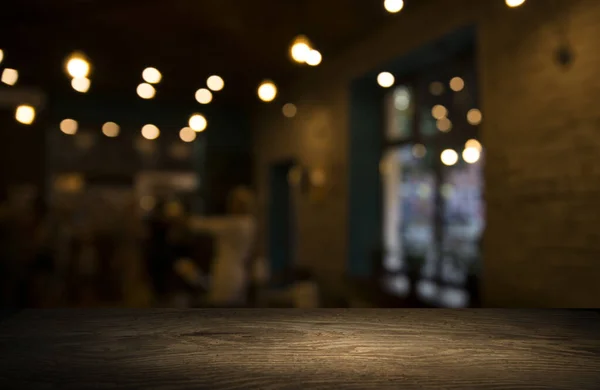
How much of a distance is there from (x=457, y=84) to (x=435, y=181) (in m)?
0.88

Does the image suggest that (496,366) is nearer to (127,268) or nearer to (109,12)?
(109,12)

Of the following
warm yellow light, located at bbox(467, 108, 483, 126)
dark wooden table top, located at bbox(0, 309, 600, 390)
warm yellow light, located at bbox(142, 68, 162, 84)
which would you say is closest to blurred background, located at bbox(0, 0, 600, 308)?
warm yellow light, located at bbox(467, 108, 483, 126)

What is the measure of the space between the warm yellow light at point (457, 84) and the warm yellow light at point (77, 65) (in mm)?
2968

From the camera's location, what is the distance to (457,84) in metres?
4.91

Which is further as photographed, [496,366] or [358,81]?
[358,81]

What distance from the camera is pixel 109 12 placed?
5004 millimetres

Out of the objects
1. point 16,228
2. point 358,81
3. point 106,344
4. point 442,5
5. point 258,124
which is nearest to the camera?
point 106,344

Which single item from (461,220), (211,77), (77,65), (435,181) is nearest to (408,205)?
(435,181)

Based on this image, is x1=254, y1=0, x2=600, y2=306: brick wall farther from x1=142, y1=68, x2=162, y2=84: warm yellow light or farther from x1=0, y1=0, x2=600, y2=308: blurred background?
x1=142, y1=68, x2=162, y2=84: warm yellow light

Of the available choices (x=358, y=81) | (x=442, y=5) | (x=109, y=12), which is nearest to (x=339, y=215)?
(x=358, y=81)

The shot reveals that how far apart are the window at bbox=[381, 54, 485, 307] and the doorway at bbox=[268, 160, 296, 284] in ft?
9.86

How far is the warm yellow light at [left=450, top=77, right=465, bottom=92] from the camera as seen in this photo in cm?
484

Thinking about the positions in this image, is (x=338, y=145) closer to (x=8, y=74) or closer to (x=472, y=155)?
(x=472, y=155)

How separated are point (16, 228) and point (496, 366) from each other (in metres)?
4.37
